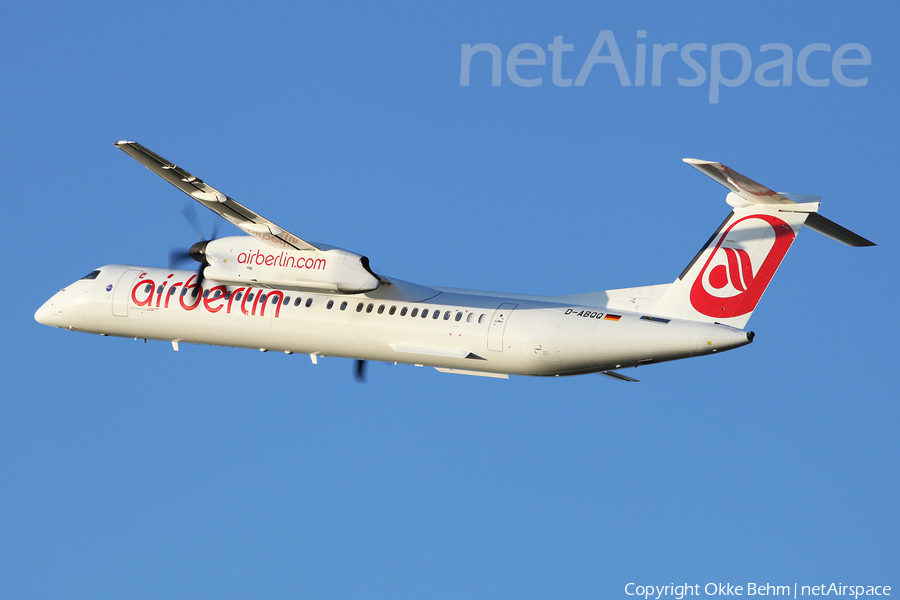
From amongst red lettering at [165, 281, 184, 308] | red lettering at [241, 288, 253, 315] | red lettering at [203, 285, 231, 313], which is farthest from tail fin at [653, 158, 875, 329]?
red lettering at [165, 281, 184, 308]

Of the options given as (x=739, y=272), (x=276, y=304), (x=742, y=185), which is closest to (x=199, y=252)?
(x=276, y=304)

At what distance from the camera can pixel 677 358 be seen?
1126 inches

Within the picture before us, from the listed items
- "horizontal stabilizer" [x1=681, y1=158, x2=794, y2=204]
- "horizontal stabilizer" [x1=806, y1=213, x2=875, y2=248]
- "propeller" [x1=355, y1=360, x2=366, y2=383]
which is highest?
"horizontal stabilizer" [x1=681, y1=158, x2=794, y2=204]

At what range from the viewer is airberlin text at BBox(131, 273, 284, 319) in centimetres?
3334

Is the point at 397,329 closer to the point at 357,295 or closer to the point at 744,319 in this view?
the point at 357,295

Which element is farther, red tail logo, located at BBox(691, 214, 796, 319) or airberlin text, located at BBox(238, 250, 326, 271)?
airberlin text, located at BBox(238, 250, 326, 271)

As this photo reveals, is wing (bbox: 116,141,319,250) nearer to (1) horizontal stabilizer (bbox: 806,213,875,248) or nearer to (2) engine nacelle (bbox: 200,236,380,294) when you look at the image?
(2) engine nacelle (bbox: 200,236,380,294)

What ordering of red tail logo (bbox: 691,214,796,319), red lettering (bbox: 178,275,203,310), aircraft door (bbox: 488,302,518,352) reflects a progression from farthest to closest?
1. red lettering (bbox: 178,275,203,310)
2. aircraft door (bbox: 488,302,518,352)
3. red tail logo (bbox: 691,214,796,319)

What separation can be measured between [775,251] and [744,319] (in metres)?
1.65

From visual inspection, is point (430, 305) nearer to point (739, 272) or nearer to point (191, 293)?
point (191, 293)

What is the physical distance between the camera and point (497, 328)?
3030 centimetres

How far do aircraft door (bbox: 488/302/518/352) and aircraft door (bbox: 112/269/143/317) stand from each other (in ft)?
36.2

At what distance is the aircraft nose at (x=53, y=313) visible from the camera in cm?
A: 3644

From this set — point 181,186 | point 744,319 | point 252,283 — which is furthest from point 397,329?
point 744,319
